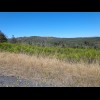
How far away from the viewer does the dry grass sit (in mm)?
6129

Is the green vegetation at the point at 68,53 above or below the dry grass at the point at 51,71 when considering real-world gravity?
above

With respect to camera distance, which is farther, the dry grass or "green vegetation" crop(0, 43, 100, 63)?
"green vegetation" crop(0, 43, 100, 63)

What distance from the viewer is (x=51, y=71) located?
7.26 meters

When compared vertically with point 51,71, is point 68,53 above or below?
above

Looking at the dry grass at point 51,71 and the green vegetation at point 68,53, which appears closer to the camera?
the dry grass at point 51,71

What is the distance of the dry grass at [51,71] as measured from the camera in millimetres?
6129

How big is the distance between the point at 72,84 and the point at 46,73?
140cm

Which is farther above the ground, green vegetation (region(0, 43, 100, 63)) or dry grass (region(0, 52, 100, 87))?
green vegetation (region(0, 43, 100, 63))

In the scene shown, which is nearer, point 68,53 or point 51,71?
point 51,71
